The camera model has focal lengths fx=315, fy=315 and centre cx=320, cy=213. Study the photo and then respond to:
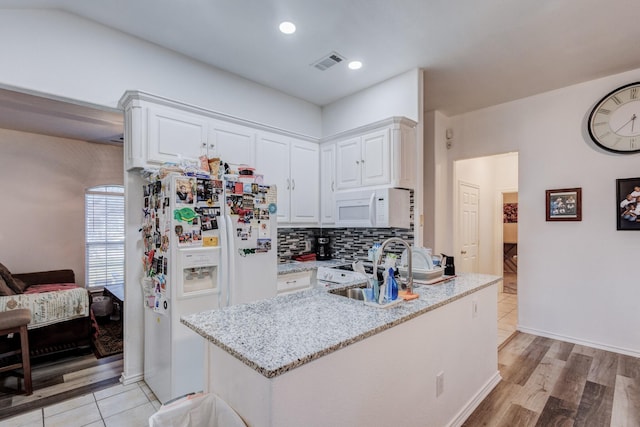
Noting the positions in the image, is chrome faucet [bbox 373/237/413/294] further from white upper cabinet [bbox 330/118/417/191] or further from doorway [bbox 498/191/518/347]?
doorway [bbox 498/191/518/347]

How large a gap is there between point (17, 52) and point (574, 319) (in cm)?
565

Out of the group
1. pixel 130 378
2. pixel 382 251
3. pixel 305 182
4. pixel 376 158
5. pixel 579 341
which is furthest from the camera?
pixel 305 182

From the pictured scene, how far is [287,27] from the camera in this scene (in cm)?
254

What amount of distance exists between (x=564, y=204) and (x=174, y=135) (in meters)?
4.16

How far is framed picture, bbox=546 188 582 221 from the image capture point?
346 cm

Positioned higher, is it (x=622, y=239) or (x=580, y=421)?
(x=622, y=239)

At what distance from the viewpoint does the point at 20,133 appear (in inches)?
188

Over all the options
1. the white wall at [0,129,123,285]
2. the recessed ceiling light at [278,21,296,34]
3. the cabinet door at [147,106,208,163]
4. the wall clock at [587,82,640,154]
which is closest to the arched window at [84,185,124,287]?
the white wall at [0,129,123,285]

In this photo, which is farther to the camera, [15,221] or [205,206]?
[15,221]

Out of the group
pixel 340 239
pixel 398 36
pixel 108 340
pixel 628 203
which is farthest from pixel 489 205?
pixel 108 340

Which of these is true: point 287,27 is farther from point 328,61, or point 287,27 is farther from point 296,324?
point 296,324

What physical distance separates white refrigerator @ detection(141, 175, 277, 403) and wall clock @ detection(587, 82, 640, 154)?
11.4 feet

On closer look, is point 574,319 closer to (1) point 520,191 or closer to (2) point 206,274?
(1) point 520,191

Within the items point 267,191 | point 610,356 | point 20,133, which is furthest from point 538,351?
point 20,133
